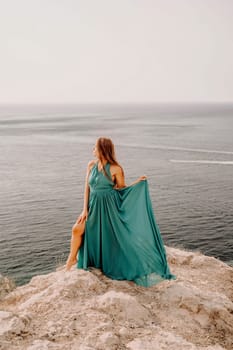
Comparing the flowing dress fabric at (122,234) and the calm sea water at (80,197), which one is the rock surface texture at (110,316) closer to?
the flowing dress fabric at (122,234)

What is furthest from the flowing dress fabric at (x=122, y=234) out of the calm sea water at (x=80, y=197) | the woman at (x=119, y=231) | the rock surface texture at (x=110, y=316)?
the calm sea water at (x=80, y=197)

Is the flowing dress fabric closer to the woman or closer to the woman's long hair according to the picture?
the woman

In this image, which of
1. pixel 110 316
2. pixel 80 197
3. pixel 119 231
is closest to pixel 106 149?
pixel 119 231

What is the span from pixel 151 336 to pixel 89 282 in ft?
5.72

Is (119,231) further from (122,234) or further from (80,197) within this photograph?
(80,197)

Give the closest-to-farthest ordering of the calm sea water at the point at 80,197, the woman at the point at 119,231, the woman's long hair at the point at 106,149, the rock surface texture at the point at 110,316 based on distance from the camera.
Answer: the rock surface texture at the point at 110,316
the woman's long hair at the point at 106,149
the woman at the point at 119,231
the calm sea water at the point at 80,197

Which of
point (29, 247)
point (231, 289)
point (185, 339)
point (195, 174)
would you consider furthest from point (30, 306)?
point (195, 174)

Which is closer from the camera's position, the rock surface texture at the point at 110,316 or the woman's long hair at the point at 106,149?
the rock surface texture at the point at 110,316

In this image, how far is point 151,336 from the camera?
6.75 metres

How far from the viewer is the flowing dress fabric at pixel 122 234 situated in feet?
27.6

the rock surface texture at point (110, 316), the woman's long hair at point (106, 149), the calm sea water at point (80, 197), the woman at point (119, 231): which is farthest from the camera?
the calm sea water at point (80, 197)

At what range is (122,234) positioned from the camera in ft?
27.7

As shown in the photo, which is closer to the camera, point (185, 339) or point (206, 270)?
point (185, 339)

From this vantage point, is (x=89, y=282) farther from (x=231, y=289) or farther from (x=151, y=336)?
(x=231, y=289)
